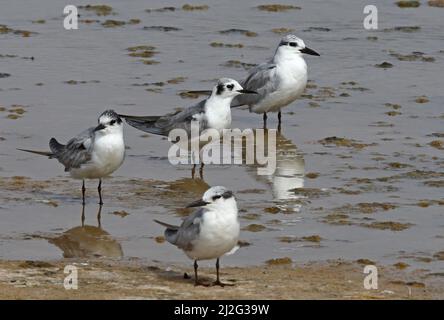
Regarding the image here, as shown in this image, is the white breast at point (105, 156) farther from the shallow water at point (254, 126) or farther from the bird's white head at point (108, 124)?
the shallow water at point (254, 126)

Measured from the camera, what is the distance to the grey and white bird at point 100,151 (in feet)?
42.1

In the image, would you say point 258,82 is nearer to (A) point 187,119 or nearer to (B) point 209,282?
(A) point 187,119

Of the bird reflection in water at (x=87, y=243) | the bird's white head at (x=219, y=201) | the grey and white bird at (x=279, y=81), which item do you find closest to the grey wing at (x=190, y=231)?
the bird's white head at (x=219, y=201)

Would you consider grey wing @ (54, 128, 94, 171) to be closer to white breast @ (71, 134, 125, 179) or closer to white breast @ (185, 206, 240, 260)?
white breast @ (71, 134, 125, 179)

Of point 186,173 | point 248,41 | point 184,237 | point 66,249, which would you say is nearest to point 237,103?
point 186,173

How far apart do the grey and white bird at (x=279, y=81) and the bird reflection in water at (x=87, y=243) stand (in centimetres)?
443

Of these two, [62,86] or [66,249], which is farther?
[62,86]

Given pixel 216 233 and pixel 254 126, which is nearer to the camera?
pixel 216 233

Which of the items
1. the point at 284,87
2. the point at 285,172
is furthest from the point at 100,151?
the point at 284,87

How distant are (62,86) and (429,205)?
637cm

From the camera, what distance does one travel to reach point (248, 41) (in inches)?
797

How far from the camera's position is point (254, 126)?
54.8 feet

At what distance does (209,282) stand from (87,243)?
1.98m
